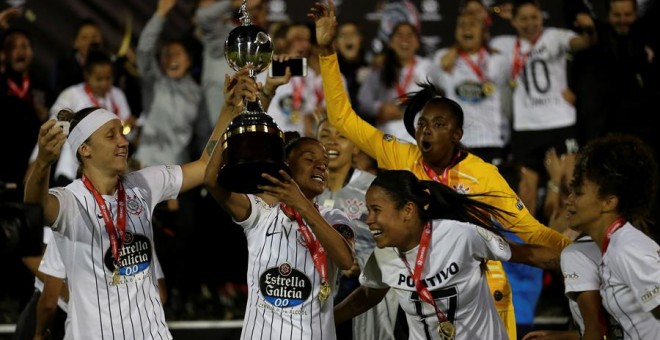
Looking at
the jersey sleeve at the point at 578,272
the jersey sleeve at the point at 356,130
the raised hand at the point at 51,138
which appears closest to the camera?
the raised hand at the point at 51,138

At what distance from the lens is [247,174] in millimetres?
4375

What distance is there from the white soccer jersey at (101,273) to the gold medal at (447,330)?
3.88 ft

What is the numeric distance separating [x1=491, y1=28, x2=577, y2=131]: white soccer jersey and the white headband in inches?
182

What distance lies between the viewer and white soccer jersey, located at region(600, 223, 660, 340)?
163 inches

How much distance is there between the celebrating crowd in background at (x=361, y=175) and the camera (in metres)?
4.50

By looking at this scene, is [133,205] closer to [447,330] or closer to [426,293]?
[426,293]

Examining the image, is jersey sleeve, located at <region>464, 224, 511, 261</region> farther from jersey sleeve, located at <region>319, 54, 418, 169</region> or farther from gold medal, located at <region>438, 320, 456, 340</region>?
jersey sleeve, located at <region>319, 54, 418, 169</region>

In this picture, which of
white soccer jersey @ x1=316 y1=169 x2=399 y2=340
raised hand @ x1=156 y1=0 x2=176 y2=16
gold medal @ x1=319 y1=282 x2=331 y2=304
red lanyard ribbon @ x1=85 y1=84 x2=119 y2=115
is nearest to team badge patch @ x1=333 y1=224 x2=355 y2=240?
gold medal @ x1=319 y1=282 x2=331 y2=304

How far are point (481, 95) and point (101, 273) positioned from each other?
467 centimetres

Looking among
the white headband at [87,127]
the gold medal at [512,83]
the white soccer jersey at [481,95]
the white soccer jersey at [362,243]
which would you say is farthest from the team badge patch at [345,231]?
the gold medal at [512,83]

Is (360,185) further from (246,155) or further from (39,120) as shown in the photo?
(39,120)

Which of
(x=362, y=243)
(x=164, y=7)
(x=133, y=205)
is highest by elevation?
(x=164, y=7)

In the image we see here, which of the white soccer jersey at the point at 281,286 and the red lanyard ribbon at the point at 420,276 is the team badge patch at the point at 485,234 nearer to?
the red lanyard ribbon at the point at 420,276

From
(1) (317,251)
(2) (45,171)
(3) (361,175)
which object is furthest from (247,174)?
(3) (361,175)
